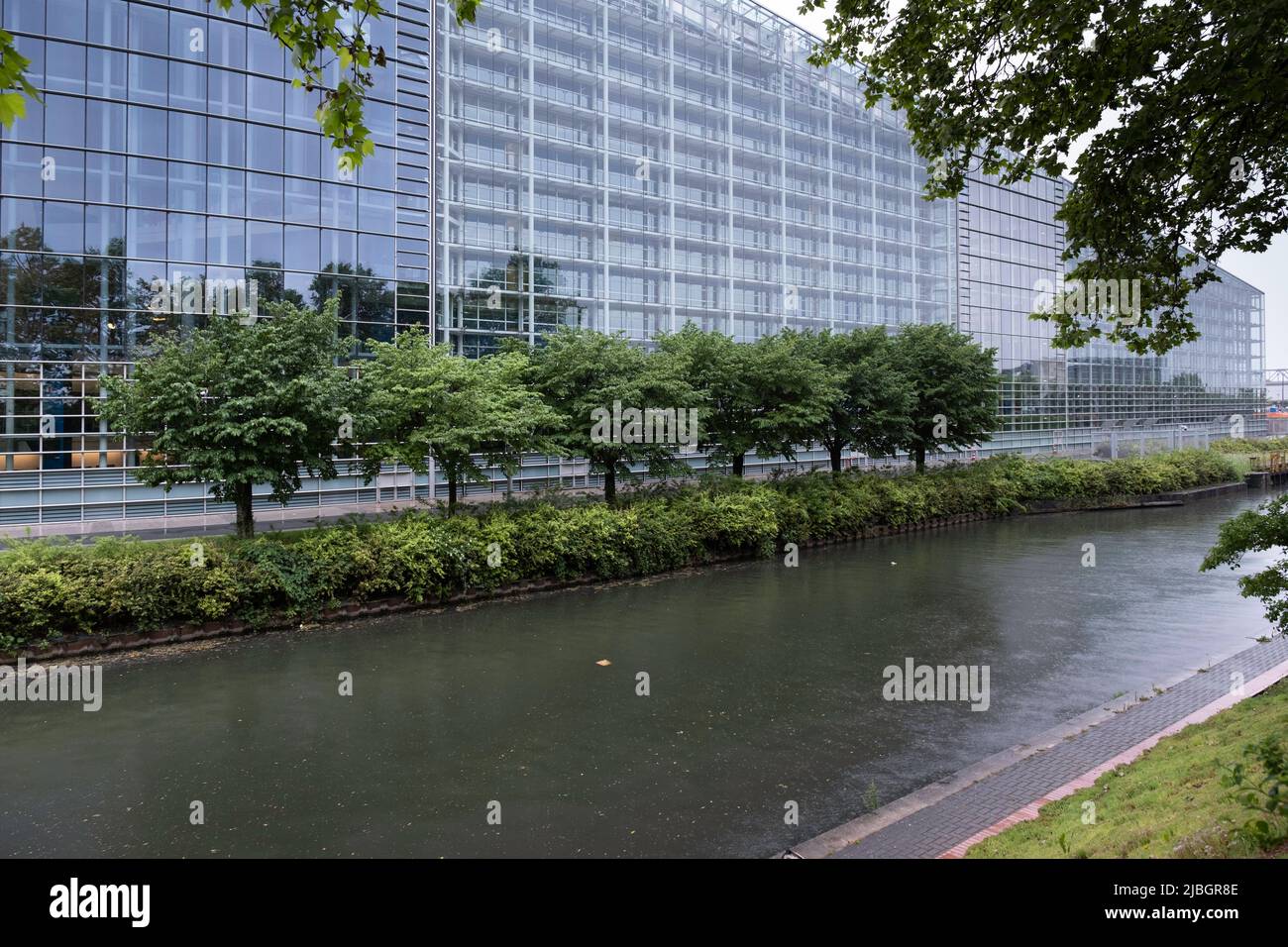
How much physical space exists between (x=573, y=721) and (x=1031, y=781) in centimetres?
507

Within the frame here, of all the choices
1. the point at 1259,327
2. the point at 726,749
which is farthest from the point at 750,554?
the point at 1259,327

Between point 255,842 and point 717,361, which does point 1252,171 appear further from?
point 717,361

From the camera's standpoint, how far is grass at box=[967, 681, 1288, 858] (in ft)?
15.8

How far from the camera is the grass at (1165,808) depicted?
189 inches

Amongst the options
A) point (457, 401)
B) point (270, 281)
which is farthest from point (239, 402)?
point (270, 281)

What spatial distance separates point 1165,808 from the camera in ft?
18.7

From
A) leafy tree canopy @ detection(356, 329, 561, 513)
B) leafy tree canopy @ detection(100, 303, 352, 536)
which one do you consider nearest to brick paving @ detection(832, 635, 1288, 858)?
leafy tree canopy @ detection(100, 303, 352, 536)

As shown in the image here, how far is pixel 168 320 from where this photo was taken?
1014 inches

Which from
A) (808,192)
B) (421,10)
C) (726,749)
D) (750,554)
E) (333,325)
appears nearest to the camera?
(726,749)

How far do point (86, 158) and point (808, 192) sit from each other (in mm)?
34929

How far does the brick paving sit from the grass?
1.16ft

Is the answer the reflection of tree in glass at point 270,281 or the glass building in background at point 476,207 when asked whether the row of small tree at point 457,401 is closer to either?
the reflection of tree in glass at point 270,281

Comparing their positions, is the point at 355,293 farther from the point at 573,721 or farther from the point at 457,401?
the point at 573,721

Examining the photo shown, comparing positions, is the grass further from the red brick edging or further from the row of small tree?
the row of small tree
